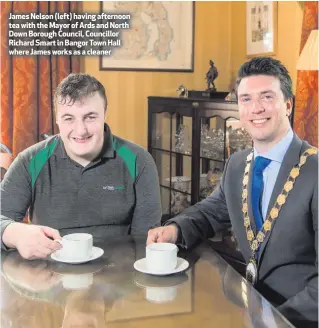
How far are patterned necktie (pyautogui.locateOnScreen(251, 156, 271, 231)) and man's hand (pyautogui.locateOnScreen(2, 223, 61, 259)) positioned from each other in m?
0.63

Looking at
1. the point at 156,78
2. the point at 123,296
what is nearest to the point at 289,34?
the point at 156,78

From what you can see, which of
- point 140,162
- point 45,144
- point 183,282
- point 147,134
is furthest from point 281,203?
point 147,134

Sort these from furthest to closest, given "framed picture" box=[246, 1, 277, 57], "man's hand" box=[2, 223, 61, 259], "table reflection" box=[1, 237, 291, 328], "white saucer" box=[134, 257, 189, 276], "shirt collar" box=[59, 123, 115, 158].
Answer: "framed picture" box=[246, 1, 277, 57]
"shirt collar" box=[59, 123, 115, 158]
"man's hand" box=[2, 223, 61, 259]
"white saucer" box=[134, 257, 189, 276]
"table reflection" box=[1, 237, 291, 328]

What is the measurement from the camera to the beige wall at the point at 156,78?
172 inches

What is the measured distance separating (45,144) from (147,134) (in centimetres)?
257

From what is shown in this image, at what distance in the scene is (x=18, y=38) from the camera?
155 inches

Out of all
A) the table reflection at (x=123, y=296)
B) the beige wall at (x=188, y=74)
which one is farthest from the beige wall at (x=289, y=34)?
the table reflection at (x=123, y=296)

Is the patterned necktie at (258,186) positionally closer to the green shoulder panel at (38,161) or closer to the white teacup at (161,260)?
the white teacup at (161,260)

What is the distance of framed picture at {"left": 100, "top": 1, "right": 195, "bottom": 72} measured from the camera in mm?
4324

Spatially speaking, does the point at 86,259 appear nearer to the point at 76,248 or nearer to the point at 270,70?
the point at 76,248

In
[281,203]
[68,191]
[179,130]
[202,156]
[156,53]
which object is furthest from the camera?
[156,53]

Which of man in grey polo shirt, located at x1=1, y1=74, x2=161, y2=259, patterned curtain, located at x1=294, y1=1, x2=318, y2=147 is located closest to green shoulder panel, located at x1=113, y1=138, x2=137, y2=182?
man in grey polo shirt, located at x1=1, y1=74, x2=161, y2=259

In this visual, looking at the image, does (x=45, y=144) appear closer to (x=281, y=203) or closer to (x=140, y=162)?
(x=140, y=162)

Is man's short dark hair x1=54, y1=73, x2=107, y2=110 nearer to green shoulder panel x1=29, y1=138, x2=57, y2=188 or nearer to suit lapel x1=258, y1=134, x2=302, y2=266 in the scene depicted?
green shoulder panel x1=29, y1=138, x2=57, y2=188
